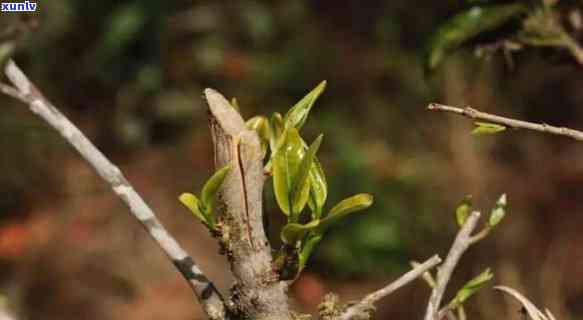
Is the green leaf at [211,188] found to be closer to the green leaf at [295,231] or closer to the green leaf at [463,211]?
the green leaf at [295,231]

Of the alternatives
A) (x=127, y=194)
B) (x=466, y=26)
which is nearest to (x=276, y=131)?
(x=127, y=194)

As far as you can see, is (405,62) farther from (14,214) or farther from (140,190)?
(14,214)

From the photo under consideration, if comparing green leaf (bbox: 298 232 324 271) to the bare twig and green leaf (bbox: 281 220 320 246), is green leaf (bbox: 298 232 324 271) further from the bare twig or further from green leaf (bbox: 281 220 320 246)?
the bare twig

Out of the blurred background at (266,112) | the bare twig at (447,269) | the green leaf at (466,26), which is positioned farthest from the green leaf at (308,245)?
the blurred background at (266,112)

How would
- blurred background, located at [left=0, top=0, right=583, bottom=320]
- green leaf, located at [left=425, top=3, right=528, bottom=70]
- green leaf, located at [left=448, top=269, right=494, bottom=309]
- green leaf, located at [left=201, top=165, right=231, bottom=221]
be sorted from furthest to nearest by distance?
blurred background, located at [left=0, top=0, right=583, bottom=320], green leaf, located at [left=425, top=3, right=528, bottom=70], green leaf, located at [left=448, top=269, right=494, bottom=309], green leaf, located at [left=201, top=165, right=231, bottom=221]

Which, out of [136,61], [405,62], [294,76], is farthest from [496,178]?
[136,61]

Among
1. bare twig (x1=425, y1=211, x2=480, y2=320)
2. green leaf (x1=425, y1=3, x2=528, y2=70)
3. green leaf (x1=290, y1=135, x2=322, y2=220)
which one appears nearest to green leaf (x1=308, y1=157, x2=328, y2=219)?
green leaf (x1=290, y1=135, x2=322, y2=220)

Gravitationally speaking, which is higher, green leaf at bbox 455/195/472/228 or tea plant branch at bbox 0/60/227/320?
tea plant branch at bbox 0/60/227/320

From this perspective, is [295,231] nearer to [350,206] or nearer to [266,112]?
[350,206]
